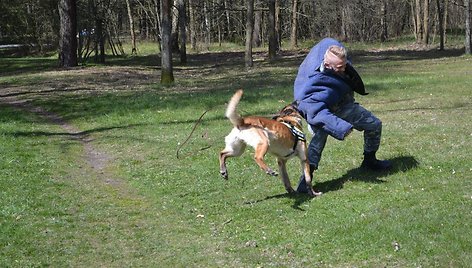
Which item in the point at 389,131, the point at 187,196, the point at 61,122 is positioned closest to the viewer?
the point at 187,196

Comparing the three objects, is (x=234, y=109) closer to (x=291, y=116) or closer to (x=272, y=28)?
(x=291, y=116)

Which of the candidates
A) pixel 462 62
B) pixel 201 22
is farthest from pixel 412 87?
pixel 201 22

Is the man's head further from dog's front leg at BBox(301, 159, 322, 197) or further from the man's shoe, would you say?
the man's shoe

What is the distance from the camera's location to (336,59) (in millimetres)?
8359

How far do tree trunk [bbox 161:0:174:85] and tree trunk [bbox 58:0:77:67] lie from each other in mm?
9963

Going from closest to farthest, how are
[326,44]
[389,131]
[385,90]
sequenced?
[326,44] → [389,131] → [385,90]

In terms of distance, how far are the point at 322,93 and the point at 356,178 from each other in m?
1.60

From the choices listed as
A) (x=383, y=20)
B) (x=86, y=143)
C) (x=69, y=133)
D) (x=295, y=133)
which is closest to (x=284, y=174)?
(x=295, y=133)

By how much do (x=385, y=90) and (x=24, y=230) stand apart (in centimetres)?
1551

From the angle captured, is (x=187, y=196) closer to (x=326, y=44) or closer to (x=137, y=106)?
(x=326, y=44)

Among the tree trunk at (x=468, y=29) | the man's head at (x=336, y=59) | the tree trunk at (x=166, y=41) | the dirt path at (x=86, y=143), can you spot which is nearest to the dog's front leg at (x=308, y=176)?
the man's head at (x=336, y=59)

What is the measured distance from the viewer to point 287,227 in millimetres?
7582

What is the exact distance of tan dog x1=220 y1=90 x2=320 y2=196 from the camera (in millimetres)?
7855

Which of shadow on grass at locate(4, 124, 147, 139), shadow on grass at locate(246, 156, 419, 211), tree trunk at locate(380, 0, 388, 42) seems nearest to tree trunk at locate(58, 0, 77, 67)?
shadow on grass at locate(4, 124, 147, 139)
